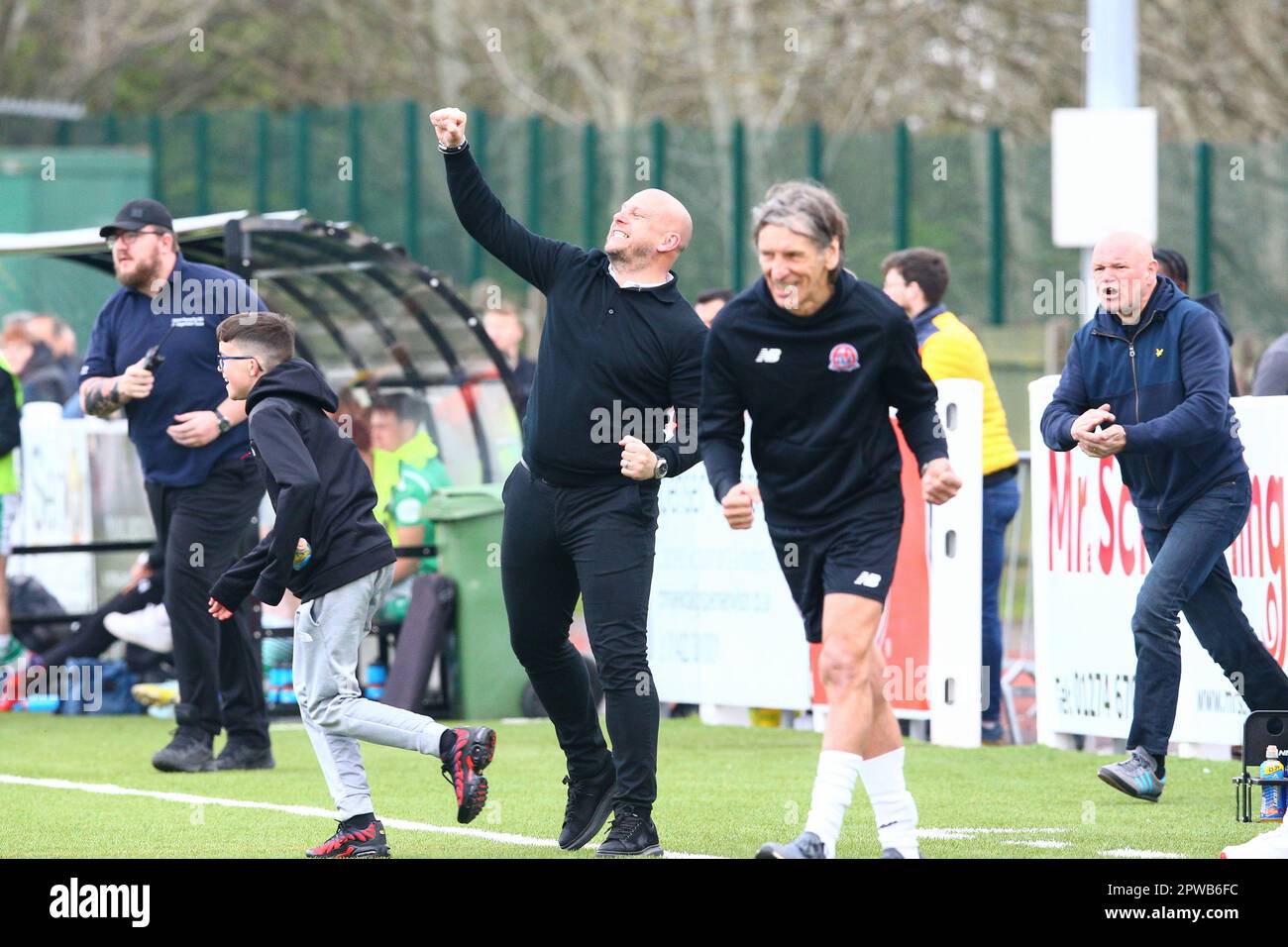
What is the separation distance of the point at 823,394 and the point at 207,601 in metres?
4.16

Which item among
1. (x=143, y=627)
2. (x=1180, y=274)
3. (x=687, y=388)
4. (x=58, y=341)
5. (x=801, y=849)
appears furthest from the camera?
(x=58, y=341)

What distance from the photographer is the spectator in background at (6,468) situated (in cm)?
1125

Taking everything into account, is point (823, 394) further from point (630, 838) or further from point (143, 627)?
point (143, 627)

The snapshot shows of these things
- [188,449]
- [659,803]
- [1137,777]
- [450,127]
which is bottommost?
[659,803]

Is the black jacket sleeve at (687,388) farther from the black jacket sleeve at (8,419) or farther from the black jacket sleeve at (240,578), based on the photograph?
the black jacket sleeve at (8,419)

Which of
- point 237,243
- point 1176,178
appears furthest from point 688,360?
point 1176,178

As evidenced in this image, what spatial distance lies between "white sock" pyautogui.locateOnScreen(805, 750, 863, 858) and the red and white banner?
11.6 feet

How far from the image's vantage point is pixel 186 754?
9750 mm

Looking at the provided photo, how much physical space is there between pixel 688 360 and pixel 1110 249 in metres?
2.01

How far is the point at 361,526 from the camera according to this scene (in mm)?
7551

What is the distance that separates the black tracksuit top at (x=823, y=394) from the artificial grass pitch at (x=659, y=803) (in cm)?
135

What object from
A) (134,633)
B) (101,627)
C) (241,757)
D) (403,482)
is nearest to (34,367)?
(101,627)

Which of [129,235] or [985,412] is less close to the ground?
[129,235]
